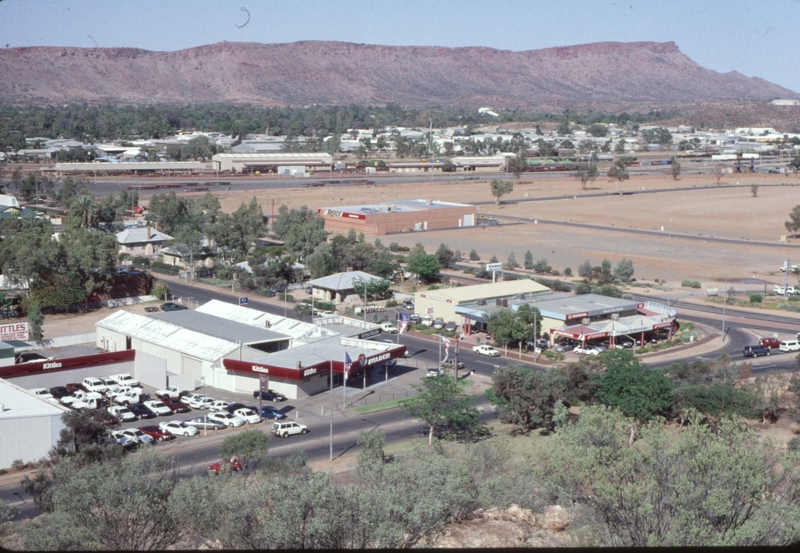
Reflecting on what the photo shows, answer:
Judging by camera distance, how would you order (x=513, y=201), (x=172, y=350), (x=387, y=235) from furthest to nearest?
(x=513, y=201) < (x=387, y=235) < (x=172, y=350)

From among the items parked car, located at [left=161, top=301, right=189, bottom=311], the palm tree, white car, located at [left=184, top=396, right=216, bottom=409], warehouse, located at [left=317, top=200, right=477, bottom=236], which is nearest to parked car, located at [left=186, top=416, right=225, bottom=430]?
white car, located at [left=184, top=396, right=216, bottom=409]

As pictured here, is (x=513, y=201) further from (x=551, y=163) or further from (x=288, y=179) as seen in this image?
(x=551, y=163)

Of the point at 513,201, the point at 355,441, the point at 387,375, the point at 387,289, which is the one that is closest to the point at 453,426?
the point at 355,441

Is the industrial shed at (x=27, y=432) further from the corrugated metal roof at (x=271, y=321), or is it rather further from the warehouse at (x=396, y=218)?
the warehouse at (x=396, y=218)

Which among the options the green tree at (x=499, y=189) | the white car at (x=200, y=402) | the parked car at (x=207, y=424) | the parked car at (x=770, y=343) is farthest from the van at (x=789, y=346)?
the green tree at (x=499, y=189)

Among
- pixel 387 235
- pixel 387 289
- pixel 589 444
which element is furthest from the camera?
pixel 387 235

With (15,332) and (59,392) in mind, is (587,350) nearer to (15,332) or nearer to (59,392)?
(59,392)
